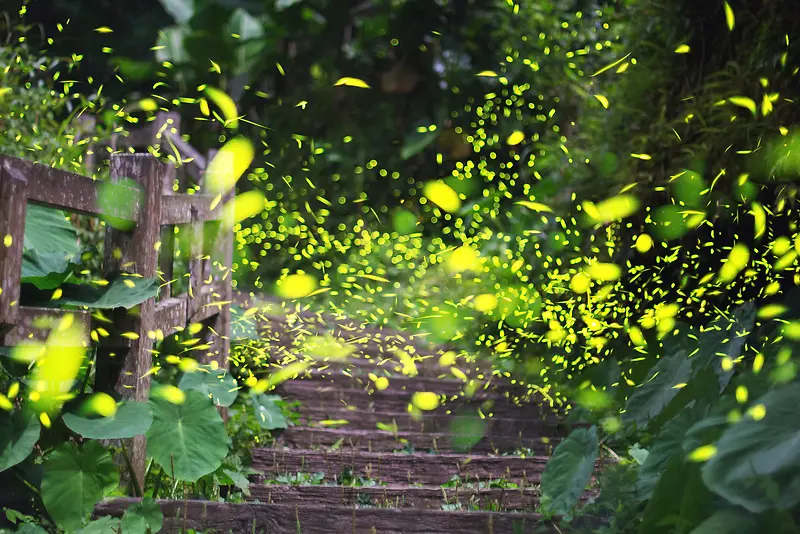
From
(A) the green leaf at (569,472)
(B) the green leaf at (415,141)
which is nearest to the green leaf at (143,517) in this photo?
(A) the green leaf at (569,472)

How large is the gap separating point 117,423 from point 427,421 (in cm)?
205

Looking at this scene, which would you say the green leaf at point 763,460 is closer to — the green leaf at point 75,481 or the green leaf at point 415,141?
the green leaf at point 75,481

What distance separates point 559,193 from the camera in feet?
15.5

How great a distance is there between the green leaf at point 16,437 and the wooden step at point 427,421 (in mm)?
2080

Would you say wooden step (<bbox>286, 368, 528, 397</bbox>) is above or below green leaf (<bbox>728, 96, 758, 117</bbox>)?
below

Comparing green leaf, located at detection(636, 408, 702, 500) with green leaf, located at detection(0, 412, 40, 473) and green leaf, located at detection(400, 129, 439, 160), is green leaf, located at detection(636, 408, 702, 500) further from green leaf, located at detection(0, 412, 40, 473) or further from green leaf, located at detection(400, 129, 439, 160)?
green leaf, located at detection(400, 129, 439, 160)

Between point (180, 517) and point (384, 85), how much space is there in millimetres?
7141

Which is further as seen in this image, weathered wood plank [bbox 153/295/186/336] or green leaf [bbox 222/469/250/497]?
green leaf [bbox 222/469/250/497]

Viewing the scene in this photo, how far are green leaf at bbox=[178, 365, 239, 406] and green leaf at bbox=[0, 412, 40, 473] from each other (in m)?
0.86

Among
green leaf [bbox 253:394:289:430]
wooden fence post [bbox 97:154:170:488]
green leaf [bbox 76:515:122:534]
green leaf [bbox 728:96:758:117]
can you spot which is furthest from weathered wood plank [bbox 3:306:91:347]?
green leaf [bbox 728:96:758:117]

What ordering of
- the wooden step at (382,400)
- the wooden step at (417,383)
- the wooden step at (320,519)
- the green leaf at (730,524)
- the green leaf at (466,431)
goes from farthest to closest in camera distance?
the wooden step at (417,383) < the wooden step at (382,400) < the green leaf at (466,431) < the wooden step at (320,519) < the green leaf at (730,524)

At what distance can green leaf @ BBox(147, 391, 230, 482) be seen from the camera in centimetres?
264

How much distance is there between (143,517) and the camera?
242 cm

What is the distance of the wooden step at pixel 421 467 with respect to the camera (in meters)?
3.54
